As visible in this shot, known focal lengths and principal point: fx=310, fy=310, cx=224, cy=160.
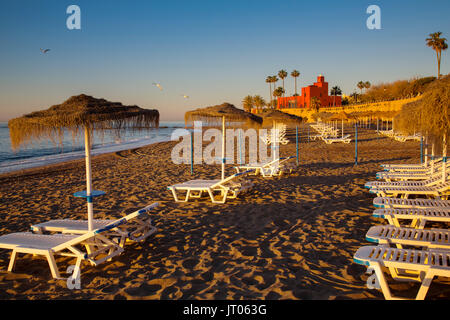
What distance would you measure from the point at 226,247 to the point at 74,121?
8.04 feet

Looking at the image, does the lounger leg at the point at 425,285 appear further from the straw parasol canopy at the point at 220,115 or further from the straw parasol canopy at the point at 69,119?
the straw parasol canopy at the point at 220,115

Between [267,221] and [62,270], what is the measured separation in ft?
9.93

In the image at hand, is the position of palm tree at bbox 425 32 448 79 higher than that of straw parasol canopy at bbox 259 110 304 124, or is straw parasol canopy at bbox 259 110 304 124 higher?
palm tree at bbox 425 32 448 79

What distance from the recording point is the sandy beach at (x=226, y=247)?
9.96 feet

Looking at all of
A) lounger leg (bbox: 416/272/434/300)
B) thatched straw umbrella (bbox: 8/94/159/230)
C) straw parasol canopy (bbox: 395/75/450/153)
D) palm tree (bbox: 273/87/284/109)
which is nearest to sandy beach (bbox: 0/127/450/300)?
lounger leg (bbox: 416/272/434/300)

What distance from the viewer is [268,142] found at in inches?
822

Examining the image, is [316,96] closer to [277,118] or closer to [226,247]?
[277,118]

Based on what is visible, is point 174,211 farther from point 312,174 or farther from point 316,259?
point 312,174

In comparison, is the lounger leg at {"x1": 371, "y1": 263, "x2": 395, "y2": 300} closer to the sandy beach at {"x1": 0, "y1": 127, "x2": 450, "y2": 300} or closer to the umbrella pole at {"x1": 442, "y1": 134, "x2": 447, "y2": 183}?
the sandy beach at {"x1": 0, "y1": 127, "x2": 450, "y2": 300}

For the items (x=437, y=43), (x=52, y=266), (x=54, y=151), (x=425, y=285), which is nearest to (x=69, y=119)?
(x=52, y=266)

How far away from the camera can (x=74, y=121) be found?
144 inches

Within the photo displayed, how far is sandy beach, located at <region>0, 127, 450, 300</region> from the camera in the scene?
304 centimetres

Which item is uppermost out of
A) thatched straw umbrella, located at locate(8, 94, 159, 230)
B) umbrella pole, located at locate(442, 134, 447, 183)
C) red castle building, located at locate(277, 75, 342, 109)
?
red castle building, located at locate(277, 75, 342, 109)

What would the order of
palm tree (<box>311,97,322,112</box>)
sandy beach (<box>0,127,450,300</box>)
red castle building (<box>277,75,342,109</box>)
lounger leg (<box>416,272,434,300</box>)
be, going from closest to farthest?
lounger leg (<box>416,272,434,300</box>)
sandy beach (<box>0,127,450,300</box>)
palm tree (<box>311,97,322,112</box>)
red castle building (<box>277,75,342,109</box>)
